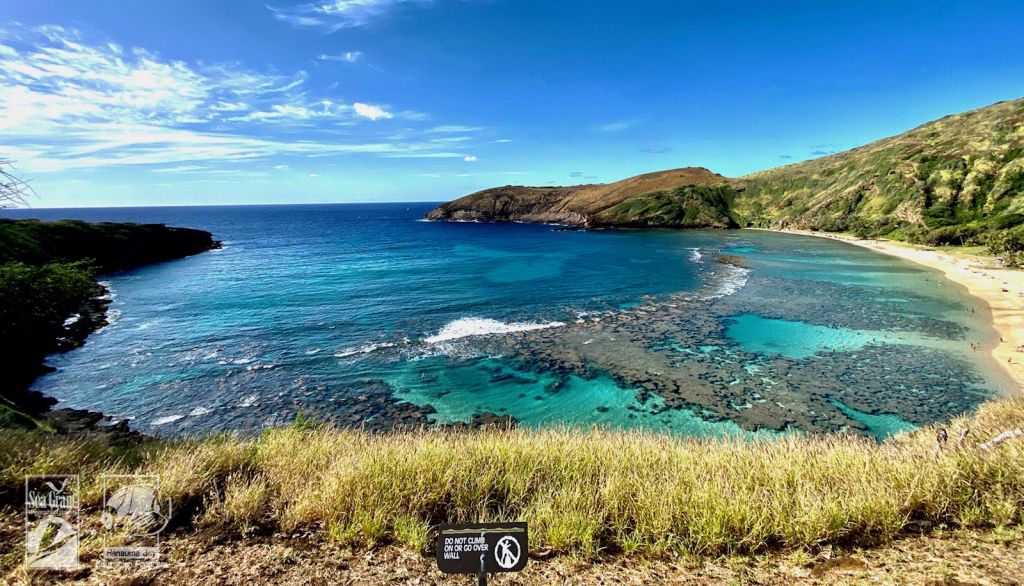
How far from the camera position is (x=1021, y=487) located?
642cm

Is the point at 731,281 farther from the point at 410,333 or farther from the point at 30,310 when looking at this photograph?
the point at 30,310

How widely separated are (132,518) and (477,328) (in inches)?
1061

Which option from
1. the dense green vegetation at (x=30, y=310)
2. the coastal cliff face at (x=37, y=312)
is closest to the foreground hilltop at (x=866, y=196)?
the coastal cliff face at (x=37, y=312)

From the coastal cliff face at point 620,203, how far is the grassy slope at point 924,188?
45.1ft

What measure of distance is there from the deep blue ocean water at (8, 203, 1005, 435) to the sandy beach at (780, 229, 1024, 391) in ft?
3.63

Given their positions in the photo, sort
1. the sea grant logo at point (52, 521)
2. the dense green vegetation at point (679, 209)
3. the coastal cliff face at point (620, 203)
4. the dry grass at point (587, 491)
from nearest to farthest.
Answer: the sea grant logo at point (52, 521) < the dry grass at point (587, 491) < the dense green vegetation at point (679, 209) < the coastal cliff face at point (620, 203)

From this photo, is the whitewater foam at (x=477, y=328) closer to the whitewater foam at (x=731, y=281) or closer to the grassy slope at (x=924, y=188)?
the whitewater foam at (x=731, y=281)

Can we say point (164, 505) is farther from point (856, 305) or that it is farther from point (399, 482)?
point (856, 305)

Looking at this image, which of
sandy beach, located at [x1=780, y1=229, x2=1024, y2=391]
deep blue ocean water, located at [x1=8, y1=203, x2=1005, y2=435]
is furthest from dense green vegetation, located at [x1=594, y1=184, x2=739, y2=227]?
deep blue ocean water, located at [x1=8, y1=203, x2=1005, y2=435]

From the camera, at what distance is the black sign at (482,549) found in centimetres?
359

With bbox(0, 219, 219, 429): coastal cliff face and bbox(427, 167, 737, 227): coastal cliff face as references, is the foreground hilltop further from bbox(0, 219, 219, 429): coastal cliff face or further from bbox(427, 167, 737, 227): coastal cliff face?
bbox(0, 219, 219, 429): coastal cliff face

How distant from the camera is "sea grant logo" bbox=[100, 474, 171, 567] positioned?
548cm

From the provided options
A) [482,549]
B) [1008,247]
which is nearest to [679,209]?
[1008,247]

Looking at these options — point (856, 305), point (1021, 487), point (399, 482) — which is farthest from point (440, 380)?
point (856, 305)
